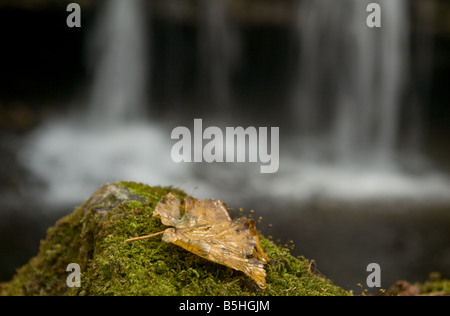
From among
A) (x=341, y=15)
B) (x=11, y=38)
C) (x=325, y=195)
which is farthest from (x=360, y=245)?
(x=11, y=38)

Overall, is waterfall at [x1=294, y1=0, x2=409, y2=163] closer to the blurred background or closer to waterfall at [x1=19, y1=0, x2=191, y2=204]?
the blurred background

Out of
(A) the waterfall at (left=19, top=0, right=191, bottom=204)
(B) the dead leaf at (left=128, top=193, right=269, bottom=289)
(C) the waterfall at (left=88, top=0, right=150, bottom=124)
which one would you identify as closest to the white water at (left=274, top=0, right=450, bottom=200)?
(A) the waterfall at (left=19, top=0, right=191, bottom=204)

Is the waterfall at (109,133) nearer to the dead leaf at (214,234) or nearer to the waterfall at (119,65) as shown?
the waterfall at (119,65)

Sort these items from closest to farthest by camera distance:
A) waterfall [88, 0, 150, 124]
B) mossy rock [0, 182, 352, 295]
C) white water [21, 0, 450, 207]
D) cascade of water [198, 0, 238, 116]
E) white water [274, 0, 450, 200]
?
mossy rock [0, 182, 352, 295], white water [21, 0, 450, 207], white water [274, 0, 450, 200], waterfall [88, 0, 150, 124], cascade of water [198, 0, 238, 116]

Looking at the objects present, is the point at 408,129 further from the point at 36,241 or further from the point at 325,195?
the point at 36,241

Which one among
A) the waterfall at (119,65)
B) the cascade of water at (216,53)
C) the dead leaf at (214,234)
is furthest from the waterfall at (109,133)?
the dead leaf at (214,234)

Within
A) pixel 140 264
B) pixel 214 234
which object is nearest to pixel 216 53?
pixel 214 234
